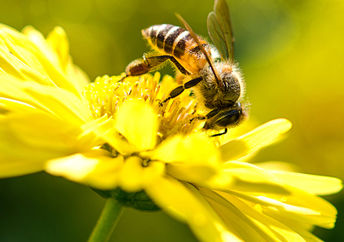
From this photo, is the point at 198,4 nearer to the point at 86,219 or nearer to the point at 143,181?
the point at 86,219

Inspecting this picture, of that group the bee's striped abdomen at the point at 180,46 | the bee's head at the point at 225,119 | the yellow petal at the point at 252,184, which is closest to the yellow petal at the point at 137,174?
the yellow petal at the point at 252,184

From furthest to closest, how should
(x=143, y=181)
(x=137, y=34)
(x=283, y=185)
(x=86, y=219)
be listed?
(x=137, y=34)
(x=86, y=219)
(x=283, y=185)
(x=143, y=181)

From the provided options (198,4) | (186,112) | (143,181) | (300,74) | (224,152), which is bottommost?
(143,181)

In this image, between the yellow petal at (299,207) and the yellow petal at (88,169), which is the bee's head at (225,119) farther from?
the yellow petal at (88,169)

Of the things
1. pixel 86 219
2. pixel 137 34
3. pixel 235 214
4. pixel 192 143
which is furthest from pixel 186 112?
pixel 137 34

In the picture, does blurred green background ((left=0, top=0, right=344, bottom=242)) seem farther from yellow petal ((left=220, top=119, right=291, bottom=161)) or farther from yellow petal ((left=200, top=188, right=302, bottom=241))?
yellow petal ((left=200, top=188, right=302, bottom=241))

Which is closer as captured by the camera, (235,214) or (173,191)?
(173,191)
